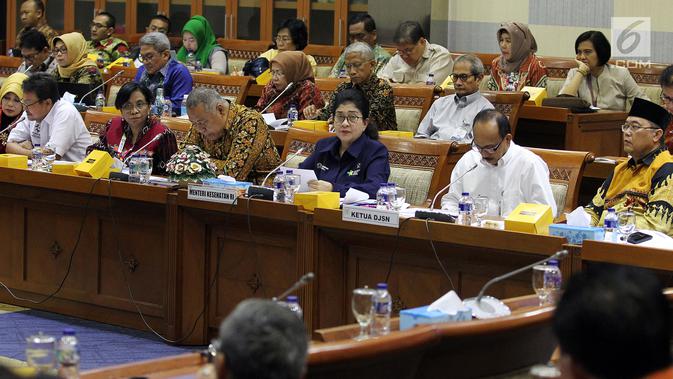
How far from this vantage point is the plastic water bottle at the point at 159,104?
7.93 metres

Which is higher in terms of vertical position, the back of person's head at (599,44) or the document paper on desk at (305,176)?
the back of person's head at (599,44)

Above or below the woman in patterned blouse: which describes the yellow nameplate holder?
below

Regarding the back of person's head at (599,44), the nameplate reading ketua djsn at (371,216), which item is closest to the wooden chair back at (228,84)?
the back of person's head at (599,44)

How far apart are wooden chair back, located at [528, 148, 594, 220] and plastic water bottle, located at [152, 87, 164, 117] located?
3.31 m

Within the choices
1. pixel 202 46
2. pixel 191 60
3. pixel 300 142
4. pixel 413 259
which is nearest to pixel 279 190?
pixel 413 259

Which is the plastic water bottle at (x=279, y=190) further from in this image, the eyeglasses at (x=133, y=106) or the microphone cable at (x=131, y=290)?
the eyeglasses at (x=133, y=106)

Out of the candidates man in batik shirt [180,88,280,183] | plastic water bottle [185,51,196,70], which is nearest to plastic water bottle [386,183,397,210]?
man in batik shirt [180,88,280,183]

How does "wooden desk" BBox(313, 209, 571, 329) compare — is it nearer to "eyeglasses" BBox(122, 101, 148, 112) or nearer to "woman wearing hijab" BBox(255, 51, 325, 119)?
"eyeglasses" BBox(122, 101, 148, 112)

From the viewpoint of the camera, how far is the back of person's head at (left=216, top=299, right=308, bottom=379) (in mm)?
1895

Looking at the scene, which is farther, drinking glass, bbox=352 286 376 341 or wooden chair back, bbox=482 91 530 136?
wooden chair back, bbox=482 91 530 136

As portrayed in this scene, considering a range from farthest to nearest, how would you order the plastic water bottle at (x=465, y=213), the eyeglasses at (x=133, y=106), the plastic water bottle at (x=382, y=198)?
the eyeglasses at (x=133, y=106), the plastic water bottle at (x=382, y=198), the plastic water bottle at (x=465, y=213)

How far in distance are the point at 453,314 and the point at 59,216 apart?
3205 mm

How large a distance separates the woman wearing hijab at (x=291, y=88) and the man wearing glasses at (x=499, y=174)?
8.43ft

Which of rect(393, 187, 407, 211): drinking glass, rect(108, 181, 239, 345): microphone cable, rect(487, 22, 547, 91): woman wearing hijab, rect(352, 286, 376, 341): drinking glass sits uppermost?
rect(487, 22, 547, 91): woman wearing hijab
